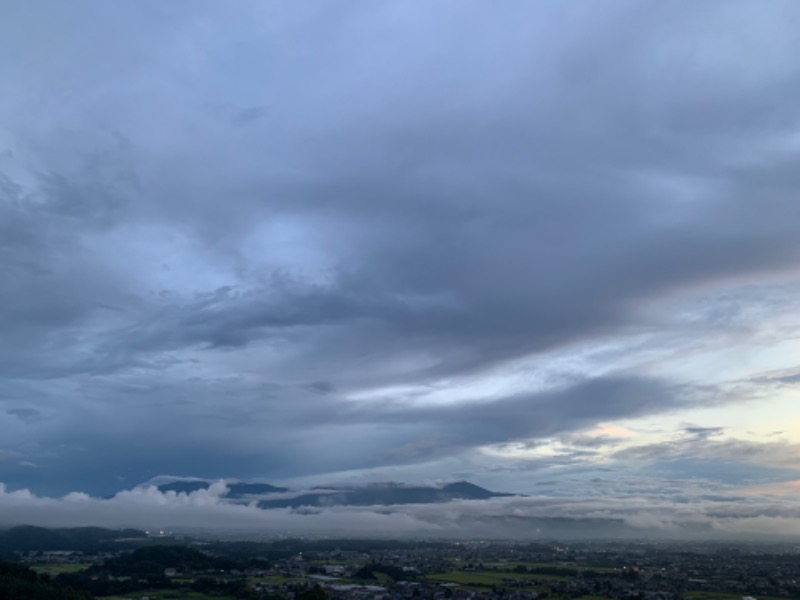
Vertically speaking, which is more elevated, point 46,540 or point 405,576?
point 405,576

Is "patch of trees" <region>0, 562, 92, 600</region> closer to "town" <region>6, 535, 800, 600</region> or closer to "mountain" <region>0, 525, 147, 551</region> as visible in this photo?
"town" <region>6, 535, 800, 600</region>

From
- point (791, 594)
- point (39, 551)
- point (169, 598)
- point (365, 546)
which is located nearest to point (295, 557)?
point (365, 546)

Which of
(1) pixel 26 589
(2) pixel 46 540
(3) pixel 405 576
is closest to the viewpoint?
(1) pixel 26 589

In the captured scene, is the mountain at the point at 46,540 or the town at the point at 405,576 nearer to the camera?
the town at the point at 405,576

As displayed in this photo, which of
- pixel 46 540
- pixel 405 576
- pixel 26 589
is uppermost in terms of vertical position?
pixel 26 589

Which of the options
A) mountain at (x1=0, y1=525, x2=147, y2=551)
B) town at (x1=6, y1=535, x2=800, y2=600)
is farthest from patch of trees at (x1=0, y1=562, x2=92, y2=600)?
mountain at (x1=0, y1=525, x2=147, y2=551)

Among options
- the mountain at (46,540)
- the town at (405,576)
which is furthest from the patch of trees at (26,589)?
the mountain at (46,540)

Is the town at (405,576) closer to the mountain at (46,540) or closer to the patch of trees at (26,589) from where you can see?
the mountain at (46,540)

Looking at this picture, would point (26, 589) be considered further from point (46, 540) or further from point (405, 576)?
point (46, 540)

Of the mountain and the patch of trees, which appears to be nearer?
the patch of trees

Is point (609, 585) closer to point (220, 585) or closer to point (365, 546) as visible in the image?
point (220, 585)

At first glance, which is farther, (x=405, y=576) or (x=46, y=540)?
(x=46, y=540)

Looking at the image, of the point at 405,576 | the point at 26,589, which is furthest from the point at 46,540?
the point at 26,589
